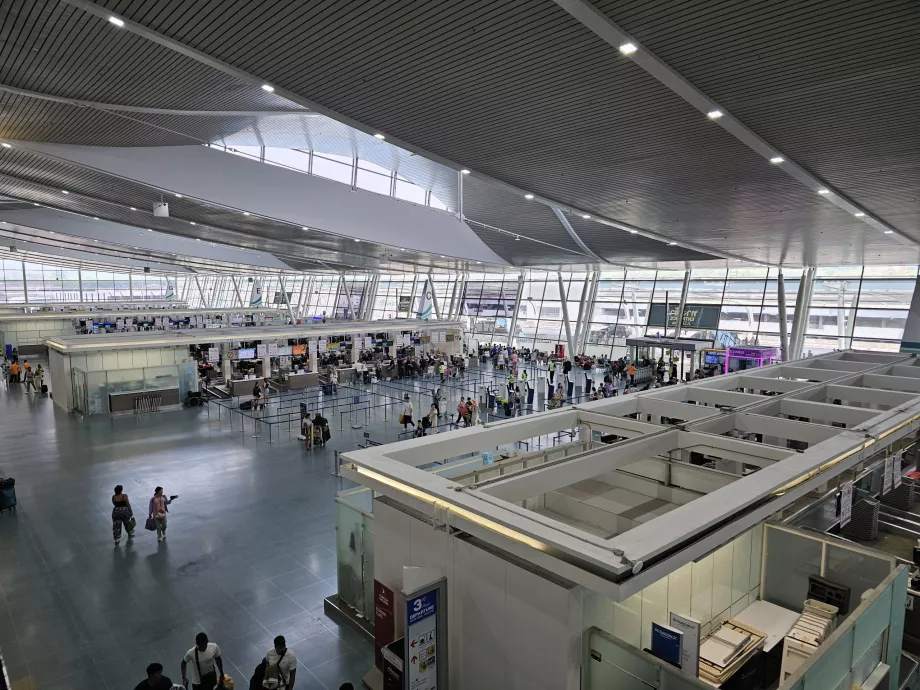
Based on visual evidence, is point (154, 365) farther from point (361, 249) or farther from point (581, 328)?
→ point (581, 328)

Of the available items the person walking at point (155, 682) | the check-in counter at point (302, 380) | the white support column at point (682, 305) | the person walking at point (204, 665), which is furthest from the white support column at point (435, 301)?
the person walking at point (155, 682)

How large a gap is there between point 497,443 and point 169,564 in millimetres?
5574

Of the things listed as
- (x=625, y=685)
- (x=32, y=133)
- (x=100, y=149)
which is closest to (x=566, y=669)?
(x=625, y=685)

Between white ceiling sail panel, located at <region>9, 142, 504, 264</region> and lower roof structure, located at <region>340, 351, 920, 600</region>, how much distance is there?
12105 millimetres

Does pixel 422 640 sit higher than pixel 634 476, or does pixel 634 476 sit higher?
pixel 634 476

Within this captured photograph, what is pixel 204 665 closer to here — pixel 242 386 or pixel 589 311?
pixel 242 386

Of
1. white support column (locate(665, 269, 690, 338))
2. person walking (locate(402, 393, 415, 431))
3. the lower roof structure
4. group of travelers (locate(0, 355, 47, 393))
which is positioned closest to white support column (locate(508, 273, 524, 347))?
white support column (locate(665, 269, 690, 338))

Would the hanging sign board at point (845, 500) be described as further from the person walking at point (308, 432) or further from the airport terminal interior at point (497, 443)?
the person walking at point (308, 432)

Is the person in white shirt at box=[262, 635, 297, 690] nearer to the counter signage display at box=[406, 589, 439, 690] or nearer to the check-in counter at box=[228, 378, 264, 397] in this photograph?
the counter signage display at box=[406, 589, 439, 690]

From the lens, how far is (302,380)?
25.3 metres

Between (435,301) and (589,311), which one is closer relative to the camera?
(589,311)

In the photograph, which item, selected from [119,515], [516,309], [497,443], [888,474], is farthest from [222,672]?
[516,309]

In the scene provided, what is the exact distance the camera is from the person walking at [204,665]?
534 cm

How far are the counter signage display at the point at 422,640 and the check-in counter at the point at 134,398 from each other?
18.0 meters
